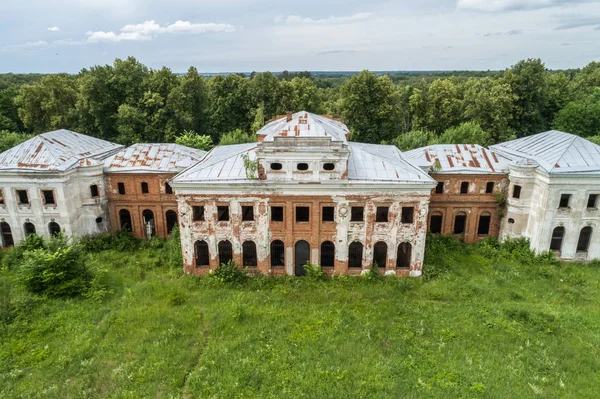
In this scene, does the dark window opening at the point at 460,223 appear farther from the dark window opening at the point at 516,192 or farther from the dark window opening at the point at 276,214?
the dark window opening at the point at 276,214

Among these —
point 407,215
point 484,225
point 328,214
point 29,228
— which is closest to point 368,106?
point 484,225

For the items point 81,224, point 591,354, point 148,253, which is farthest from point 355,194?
point 81,224

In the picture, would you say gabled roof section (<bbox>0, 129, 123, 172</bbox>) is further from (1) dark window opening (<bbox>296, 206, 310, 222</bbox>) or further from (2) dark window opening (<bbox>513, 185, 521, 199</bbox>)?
(2) dark window opening (<bbox>513, 185, 521, 199</bbox>)

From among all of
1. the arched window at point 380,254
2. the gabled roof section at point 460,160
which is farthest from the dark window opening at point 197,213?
the gabled roof section at point 460,160

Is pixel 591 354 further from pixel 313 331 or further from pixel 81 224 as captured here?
pixel 81 224

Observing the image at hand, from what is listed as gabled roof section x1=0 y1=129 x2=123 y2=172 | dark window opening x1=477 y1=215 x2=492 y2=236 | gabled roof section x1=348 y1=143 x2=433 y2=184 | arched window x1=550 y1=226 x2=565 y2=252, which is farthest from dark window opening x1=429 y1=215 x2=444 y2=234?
gabled roof section x1=0 y1=129 x2=123 y2=172

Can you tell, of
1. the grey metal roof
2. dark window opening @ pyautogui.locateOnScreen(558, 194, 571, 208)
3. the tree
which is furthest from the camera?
the tree
